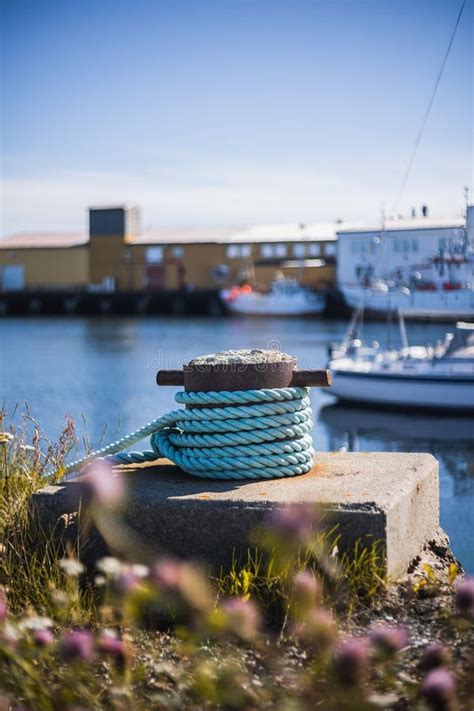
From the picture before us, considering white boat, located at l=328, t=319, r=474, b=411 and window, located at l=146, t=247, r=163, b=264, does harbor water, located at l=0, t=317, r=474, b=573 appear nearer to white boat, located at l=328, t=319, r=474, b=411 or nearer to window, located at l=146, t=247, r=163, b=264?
white boat, located at l=328, t=319, r=474, b=411

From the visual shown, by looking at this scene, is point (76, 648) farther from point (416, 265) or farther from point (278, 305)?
point (278, 305)

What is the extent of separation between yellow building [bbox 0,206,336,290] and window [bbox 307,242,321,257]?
0.22 ft

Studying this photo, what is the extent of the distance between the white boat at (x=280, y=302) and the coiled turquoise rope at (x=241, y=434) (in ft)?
207

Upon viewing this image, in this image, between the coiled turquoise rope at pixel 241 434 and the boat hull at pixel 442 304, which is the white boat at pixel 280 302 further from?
the coiled turquoise rope at pixel 241 434

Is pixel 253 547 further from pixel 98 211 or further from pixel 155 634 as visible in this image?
pixel 98 211

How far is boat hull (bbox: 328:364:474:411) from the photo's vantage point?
69.8 ft

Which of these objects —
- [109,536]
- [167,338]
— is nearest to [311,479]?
[109,536]

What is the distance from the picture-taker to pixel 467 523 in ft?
35.9

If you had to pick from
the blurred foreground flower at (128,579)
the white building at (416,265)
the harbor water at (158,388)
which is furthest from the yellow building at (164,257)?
the blurred foreground flower at (128,579)

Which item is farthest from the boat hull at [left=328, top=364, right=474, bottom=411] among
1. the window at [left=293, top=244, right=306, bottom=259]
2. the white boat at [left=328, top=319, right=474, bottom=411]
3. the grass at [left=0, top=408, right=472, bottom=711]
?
the window at [left=293, top=244, right=306, bottom=259]

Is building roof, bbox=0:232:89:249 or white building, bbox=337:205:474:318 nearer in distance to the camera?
white building, bbox=337:205:474:318

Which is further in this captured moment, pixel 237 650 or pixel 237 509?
pixel 237 509

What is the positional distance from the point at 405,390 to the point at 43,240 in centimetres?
6128

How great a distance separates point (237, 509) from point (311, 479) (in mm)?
597
